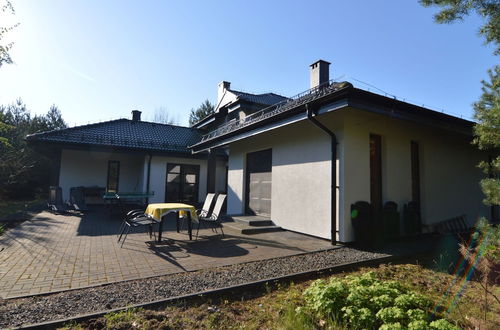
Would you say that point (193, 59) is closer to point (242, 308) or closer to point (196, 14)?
point (196, 14)

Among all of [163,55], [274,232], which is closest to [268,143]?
[274,232]

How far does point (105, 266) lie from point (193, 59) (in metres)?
7.31

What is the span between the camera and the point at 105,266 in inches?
154

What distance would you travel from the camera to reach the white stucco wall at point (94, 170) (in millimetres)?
13078

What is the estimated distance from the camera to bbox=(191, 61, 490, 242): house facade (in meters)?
5.57

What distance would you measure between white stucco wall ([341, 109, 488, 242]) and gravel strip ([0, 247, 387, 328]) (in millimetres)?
2229

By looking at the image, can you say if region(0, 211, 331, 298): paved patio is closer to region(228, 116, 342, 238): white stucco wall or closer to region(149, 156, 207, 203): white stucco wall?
region(228, 116, 342, 238): white stucco wall

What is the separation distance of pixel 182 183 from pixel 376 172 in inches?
382

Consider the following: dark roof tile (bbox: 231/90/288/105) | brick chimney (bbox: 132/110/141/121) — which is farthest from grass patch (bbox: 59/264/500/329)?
brick chimney (bbox: 132/110/141/121)

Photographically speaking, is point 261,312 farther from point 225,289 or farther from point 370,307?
point 370,307

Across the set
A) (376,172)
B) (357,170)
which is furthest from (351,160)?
(376,172)

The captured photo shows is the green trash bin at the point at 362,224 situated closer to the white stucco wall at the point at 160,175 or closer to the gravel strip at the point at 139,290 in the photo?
the gravel strip at the point at 139,290

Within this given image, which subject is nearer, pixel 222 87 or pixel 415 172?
pixel 415 172

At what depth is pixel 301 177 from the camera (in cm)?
690
